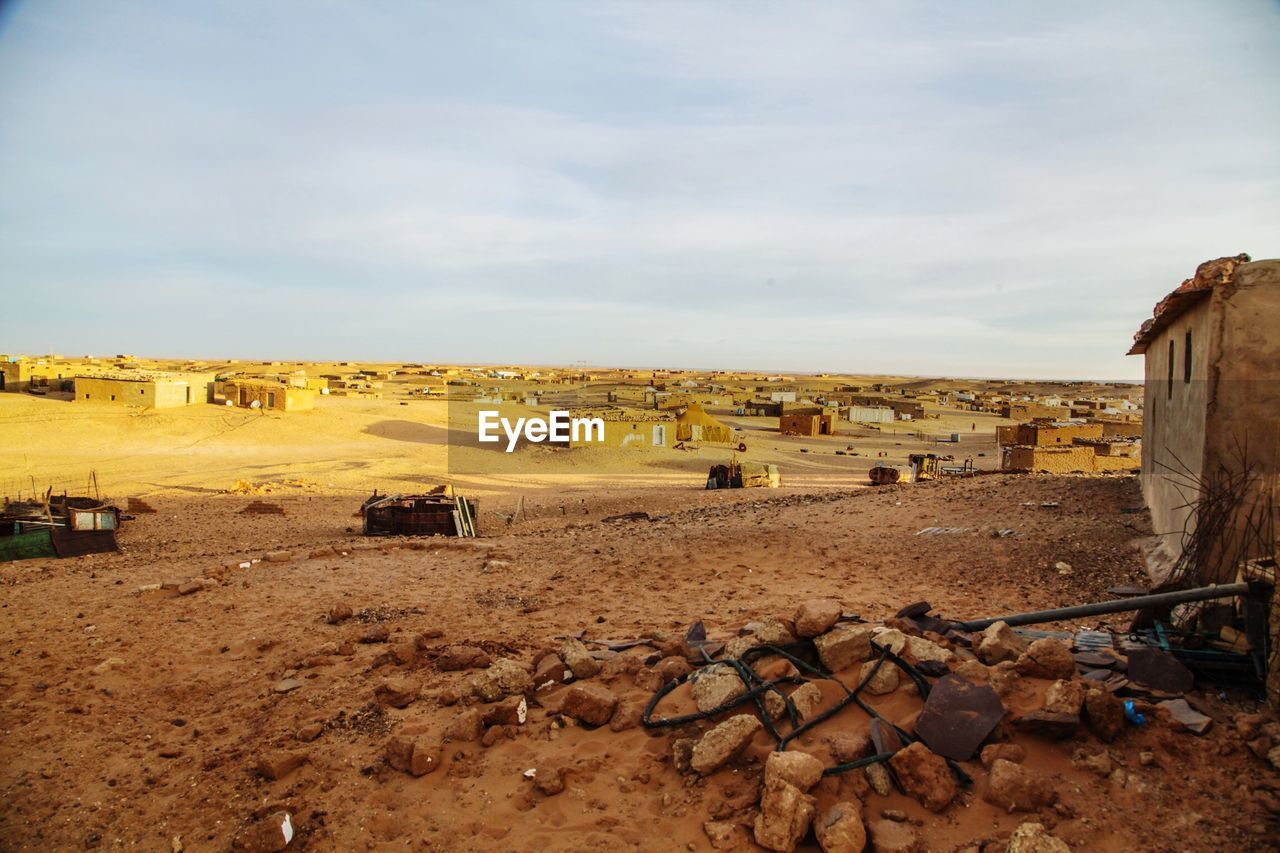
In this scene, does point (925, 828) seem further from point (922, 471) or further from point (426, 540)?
point (922, 471)

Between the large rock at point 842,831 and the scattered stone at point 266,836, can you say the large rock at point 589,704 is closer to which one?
the large rock at point 842,831

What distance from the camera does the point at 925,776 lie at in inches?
142

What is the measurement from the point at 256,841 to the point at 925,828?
3496mm

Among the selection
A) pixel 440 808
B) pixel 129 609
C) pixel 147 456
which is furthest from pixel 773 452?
pixel 440 808

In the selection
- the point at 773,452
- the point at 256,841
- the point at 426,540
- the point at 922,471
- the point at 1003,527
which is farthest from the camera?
the point at 773,452

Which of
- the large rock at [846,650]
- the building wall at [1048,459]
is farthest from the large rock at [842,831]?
the building wall at [1048,459]

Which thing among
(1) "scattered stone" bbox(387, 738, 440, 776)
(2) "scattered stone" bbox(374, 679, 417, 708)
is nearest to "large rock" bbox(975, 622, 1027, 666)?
(1) "scattered stone" bbox(387, 738, 440, 776)

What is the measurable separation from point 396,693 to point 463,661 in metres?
0.66

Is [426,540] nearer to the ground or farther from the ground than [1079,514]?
nearer to the ground

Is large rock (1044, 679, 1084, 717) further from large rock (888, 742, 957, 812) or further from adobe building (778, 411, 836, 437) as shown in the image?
adobe building (778, 411, 836, 437)

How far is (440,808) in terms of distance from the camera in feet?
13.4

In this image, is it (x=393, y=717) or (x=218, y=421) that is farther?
(x=218, y=421)

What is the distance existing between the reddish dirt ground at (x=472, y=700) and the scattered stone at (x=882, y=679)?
10 centimetres

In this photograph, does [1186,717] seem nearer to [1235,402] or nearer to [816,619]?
[816,619]
